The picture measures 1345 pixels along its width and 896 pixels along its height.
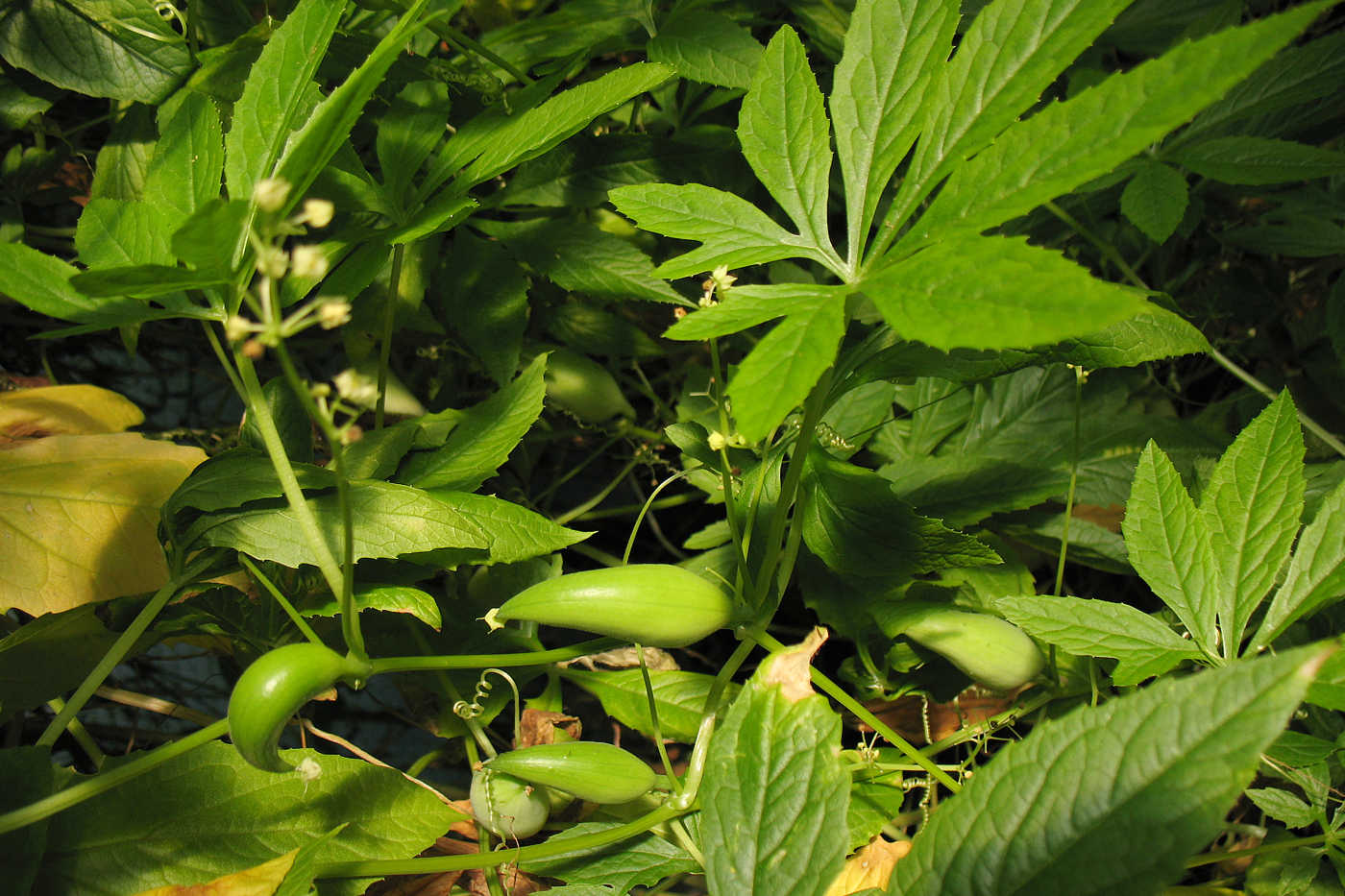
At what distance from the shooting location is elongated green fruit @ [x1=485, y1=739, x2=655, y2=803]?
746 millimetres

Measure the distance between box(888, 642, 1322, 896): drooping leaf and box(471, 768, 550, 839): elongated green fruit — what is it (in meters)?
0.34

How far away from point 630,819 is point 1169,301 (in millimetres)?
685

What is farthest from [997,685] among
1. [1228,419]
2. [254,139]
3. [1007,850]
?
[254,139]

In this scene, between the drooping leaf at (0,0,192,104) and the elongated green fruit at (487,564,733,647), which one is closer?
the elongated green fruit at (487,564,733,647)

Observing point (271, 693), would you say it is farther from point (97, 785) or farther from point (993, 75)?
point (993, 75)

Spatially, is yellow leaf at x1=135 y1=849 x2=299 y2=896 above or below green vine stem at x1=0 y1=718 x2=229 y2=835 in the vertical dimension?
below

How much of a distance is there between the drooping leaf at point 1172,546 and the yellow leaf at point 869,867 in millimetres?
327

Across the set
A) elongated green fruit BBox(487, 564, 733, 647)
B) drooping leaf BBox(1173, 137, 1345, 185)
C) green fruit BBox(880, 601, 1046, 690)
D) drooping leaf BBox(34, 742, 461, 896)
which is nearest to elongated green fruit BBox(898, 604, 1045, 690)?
green fruit BBox(880, 601, 1046, 690)

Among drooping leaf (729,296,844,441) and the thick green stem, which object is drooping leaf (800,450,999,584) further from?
the thick green stem

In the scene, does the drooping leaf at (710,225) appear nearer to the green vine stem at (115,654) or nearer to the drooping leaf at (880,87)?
the drooping leaf at (880,87)

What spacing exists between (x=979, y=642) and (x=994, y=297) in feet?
1.41

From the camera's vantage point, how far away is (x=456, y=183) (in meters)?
0.81

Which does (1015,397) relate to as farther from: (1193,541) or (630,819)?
(630,819)

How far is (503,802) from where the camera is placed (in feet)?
2.60
